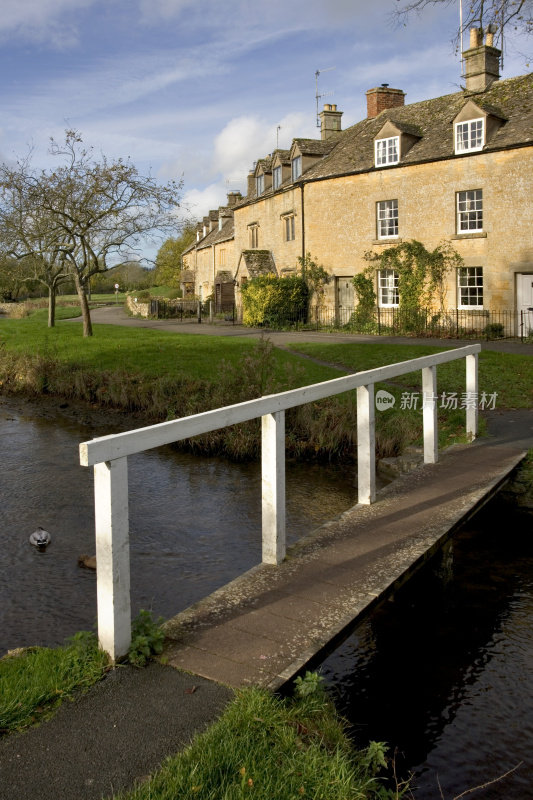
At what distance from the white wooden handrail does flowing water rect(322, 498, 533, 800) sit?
1.10 m

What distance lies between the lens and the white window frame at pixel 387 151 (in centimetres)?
2820

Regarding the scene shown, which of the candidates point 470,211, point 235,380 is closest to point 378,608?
point 235,380

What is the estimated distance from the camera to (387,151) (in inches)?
1123

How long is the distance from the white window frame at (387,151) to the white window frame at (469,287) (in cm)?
546

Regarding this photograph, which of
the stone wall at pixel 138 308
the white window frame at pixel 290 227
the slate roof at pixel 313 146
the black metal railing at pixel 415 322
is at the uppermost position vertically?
the slate roof at pixel 313 146

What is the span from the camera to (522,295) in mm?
24984

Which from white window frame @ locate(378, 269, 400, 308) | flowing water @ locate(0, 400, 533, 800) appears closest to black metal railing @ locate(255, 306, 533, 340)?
white window frame @ locate(378, 269, 400, 308)

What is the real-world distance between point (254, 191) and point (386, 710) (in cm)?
3969

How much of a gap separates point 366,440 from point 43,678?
12.5ft

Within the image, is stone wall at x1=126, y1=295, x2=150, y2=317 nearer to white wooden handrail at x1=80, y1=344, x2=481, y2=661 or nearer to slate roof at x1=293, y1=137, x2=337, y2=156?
slate roof at x1=293, y1=137, x2=337, y2=156

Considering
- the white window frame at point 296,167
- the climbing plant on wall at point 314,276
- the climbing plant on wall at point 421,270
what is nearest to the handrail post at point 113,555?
the climbing plant on wall at point 421,270

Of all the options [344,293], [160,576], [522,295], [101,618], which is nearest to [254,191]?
[344,293]

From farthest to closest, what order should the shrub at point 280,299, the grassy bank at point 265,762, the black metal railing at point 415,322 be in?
the shrub at point 280,299, the black metal railing at point 415,322, the grassy bank at point 265,762

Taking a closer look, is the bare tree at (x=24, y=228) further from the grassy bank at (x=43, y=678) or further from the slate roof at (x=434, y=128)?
the grassy bank at (x=43, y=678)
